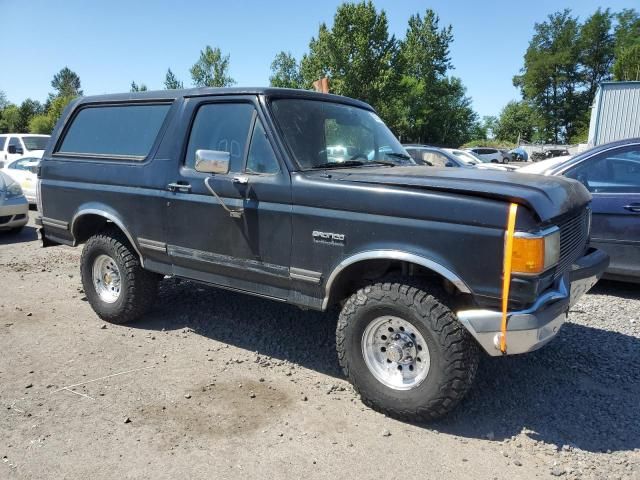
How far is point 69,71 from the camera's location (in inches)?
4791

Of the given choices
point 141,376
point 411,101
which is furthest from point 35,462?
point 411,101

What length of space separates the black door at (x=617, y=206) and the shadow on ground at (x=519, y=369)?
619mm

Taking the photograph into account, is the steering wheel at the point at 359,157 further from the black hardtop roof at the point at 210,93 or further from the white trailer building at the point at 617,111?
the white trailer building at the point at 617,111

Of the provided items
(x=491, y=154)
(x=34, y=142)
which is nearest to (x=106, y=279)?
(x=34, y=142)

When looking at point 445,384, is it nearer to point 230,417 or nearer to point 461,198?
point 461,198

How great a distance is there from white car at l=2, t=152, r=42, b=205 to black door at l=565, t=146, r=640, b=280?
11089mm

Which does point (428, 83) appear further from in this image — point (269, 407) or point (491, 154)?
point (269, 407)

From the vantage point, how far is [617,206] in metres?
5.14

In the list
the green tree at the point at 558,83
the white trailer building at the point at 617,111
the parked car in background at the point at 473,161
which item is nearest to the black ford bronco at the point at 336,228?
the parked car in background at the point at 473,161

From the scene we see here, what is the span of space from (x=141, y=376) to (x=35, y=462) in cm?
107

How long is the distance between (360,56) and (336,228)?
41.6 meters

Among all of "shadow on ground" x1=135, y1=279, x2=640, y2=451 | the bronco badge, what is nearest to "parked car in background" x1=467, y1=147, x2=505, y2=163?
"shadow on ground" x1=135, y1=279, x2=640, y2=451

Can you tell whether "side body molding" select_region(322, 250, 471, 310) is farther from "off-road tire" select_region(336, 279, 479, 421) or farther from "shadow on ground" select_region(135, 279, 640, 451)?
"shadow on ground" select_region(135, 279, 640, 451)

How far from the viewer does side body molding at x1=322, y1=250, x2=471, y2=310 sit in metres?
2.82
